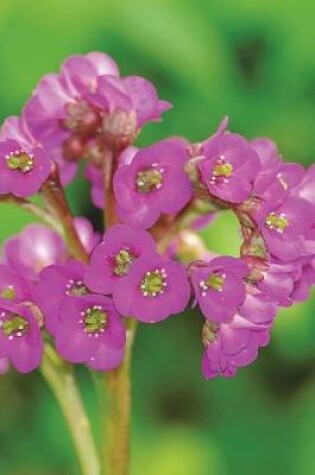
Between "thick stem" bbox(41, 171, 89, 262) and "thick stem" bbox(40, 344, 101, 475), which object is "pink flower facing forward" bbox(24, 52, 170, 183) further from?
"thick stem" bbox(40, 344, 101, 475)

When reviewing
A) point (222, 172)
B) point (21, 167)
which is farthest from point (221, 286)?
point (21, 167)

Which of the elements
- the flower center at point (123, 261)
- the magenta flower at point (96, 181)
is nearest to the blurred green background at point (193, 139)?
the magenta flower at point (96, 181)

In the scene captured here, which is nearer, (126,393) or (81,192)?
(126,393)

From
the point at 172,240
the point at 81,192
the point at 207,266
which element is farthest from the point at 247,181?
the point at 81,192

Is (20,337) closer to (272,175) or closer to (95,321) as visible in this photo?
(95,321)

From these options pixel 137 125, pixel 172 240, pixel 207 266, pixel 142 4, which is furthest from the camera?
pixel 142 4

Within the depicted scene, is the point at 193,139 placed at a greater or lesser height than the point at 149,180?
lesser

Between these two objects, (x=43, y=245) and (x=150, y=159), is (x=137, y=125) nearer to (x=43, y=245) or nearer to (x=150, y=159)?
(x=150, y=159)
